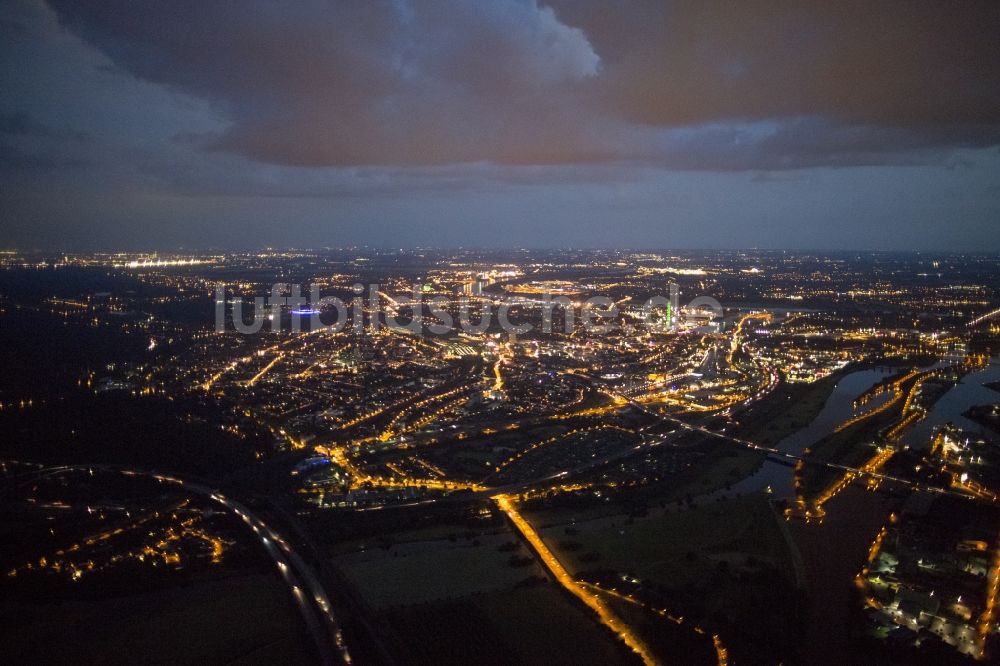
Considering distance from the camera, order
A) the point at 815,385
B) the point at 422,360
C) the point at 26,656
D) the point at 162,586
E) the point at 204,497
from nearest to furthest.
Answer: the point at 26,656
the point at 162,586
the point at 204,497
the point at 815,385
the point at 422,360

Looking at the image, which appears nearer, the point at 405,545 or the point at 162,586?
the point at 162,586

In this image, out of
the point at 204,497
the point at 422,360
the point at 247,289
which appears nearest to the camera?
the point at 204,497

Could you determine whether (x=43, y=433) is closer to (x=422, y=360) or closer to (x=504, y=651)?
(x=422, y=360)

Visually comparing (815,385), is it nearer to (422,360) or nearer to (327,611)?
(422,360)

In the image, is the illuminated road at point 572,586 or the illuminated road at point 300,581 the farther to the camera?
the illuminated road at point 572,586

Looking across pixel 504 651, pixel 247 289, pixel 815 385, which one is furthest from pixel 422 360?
pixel 247 289

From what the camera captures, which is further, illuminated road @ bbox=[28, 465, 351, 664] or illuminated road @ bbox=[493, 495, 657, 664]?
illuminated road @ bbox=[493, 495, 657, 664]

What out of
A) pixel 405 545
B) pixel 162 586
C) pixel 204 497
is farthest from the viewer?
pixel 204 497

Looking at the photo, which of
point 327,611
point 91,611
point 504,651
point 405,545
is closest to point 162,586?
point 91,611

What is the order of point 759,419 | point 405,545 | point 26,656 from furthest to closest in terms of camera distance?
point 759,419
point 405,545
point 26,656
